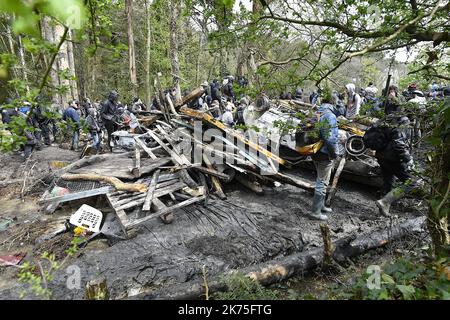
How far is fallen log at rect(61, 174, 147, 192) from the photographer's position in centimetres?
554

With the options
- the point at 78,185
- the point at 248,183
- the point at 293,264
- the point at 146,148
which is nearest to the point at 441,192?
the point at 293,264

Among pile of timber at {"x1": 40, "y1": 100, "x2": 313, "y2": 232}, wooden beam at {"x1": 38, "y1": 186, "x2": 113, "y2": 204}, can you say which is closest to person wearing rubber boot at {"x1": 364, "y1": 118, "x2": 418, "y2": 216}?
pile of timber at {"x1": 40, "y1": 100, "x2": 313, "y2": 232}

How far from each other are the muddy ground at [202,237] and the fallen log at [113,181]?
2.22 feet

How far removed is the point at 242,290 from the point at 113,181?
3.59 meters

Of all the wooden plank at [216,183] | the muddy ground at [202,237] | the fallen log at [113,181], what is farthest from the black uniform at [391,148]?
the fallen log at [113,181]

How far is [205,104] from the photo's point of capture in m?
13.2

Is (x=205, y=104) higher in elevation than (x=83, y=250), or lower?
higher

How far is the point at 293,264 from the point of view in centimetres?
384

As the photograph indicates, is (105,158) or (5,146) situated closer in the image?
(5,146)

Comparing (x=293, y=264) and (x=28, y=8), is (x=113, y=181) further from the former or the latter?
(x=28, y=8)

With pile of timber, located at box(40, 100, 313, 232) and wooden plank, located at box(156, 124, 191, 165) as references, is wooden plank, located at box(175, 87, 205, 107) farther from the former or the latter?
wooden plank, located at box(156, 124, 191, 165)
